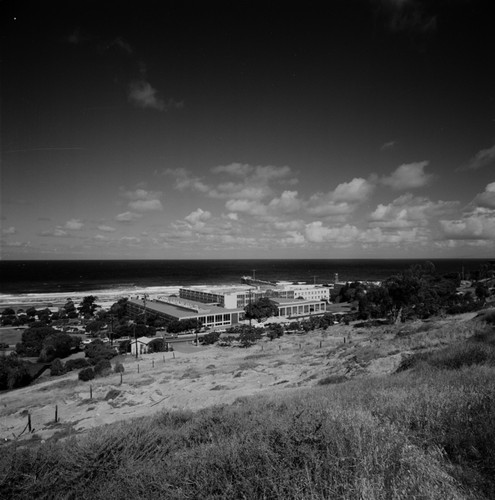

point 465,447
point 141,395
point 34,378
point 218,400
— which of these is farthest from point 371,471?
point 34,378

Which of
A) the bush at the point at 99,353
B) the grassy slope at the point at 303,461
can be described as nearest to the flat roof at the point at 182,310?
the bush at the point at 99,353

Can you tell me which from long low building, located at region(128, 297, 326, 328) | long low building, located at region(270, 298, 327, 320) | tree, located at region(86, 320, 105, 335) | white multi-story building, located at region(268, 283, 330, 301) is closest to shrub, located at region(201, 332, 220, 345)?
long low building, located at region(128, 297, 326, 328)

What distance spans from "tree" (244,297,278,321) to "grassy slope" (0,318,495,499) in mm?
53673

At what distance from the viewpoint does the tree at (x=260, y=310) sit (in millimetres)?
60281

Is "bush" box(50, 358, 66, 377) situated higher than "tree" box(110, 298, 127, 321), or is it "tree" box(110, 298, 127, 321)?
"tree" box(110, 298, 127, 321)

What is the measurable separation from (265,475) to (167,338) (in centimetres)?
4468

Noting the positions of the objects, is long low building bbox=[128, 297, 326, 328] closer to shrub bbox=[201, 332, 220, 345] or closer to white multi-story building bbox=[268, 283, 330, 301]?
shrub bbox=[201, 332, 220, 345]

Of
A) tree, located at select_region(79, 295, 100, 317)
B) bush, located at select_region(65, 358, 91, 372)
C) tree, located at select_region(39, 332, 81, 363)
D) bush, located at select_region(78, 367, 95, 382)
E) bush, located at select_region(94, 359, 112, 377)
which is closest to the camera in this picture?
bush, located at select_region(78, 367, 95, 382)

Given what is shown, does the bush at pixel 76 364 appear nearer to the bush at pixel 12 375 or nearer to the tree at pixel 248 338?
the bush at pixel 12 375

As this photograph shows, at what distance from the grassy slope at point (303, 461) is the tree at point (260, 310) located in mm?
53673

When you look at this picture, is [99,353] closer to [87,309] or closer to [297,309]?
[87,309]

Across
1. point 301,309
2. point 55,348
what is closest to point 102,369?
point 55,348

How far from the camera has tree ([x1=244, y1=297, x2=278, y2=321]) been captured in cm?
6028

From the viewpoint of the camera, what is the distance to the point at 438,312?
1692 inches
